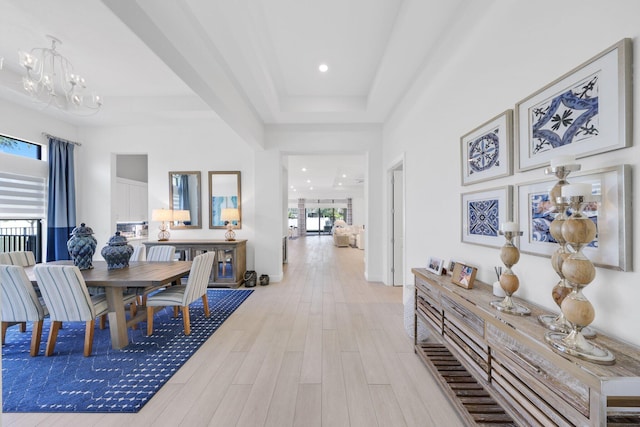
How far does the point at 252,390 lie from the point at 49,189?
5134mm

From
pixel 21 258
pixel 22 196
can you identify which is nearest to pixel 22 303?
pixel 21 258

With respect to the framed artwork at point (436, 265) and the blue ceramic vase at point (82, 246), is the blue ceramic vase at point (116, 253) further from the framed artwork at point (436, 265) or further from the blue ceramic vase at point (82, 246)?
the framed artwork at point (436, 265)

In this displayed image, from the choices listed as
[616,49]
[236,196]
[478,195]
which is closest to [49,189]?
[236,196]

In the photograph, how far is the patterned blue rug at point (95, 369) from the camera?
1.79m

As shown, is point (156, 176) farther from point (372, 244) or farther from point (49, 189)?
point (372, 244)

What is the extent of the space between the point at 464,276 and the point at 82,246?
3747mm

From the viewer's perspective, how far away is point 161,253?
12.2 feet

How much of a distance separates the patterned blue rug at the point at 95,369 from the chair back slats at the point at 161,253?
3.19 feet

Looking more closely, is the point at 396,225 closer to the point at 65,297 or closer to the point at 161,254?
the point at 161,254

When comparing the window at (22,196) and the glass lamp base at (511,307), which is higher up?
the window at (22,196)

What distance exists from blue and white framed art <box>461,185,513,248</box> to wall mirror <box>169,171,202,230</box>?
15.0ft

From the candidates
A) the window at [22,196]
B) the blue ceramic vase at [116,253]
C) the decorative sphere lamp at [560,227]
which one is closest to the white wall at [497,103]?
the decorative sphere lamp at [560,227]

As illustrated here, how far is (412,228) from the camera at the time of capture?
3.29m

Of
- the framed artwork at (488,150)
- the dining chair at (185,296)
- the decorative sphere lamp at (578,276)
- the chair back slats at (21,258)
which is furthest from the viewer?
the chair back slats at (21,258)
